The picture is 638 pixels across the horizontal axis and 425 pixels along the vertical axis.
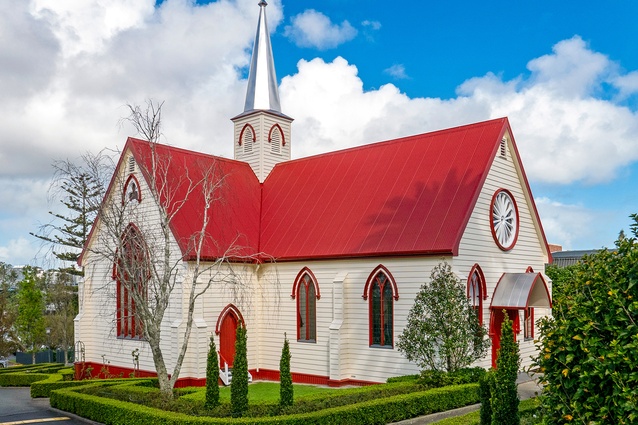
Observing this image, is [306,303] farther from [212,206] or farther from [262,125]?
[262,125]

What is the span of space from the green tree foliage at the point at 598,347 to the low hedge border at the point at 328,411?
774cm

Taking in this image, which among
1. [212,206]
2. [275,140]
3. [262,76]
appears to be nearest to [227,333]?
[212,206]

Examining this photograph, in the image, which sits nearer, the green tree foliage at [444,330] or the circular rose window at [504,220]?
the green tree foliage at [444,330]

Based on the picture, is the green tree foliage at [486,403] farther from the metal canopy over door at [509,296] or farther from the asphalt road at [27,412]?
the asphalt road at [27,412]

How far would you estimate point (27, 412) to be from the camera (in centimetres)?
2081

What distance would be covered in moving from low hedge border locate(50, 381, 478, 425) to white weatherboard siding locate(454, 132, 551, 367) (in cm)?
484

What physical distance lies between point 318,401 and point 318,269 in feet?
30.2

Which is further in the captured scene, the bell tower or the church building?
the bell tower

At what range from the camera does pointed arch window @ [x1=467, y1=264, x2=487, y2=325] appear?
74.7ft

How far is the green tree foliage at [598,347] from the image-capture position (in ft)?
23.6

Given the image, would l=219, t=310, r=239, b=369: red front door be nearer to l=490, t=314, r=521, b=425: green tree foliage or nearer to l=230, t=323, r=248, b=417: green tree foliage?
A: l=230, t=323, r=248, b=417: green tree foliage

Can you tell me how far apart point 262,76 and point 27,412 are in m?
21.8

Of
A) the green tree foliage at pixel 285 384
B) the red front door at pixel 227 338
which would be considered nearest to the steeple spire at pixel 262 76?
the red front door at pixel 227 338

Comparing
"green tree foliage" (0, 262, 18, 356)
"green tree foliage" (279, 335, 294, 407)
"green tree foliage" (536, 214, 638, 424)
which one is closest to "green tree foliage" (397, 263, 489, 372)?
"green tree foliage" (279, 335, 294, 407)
